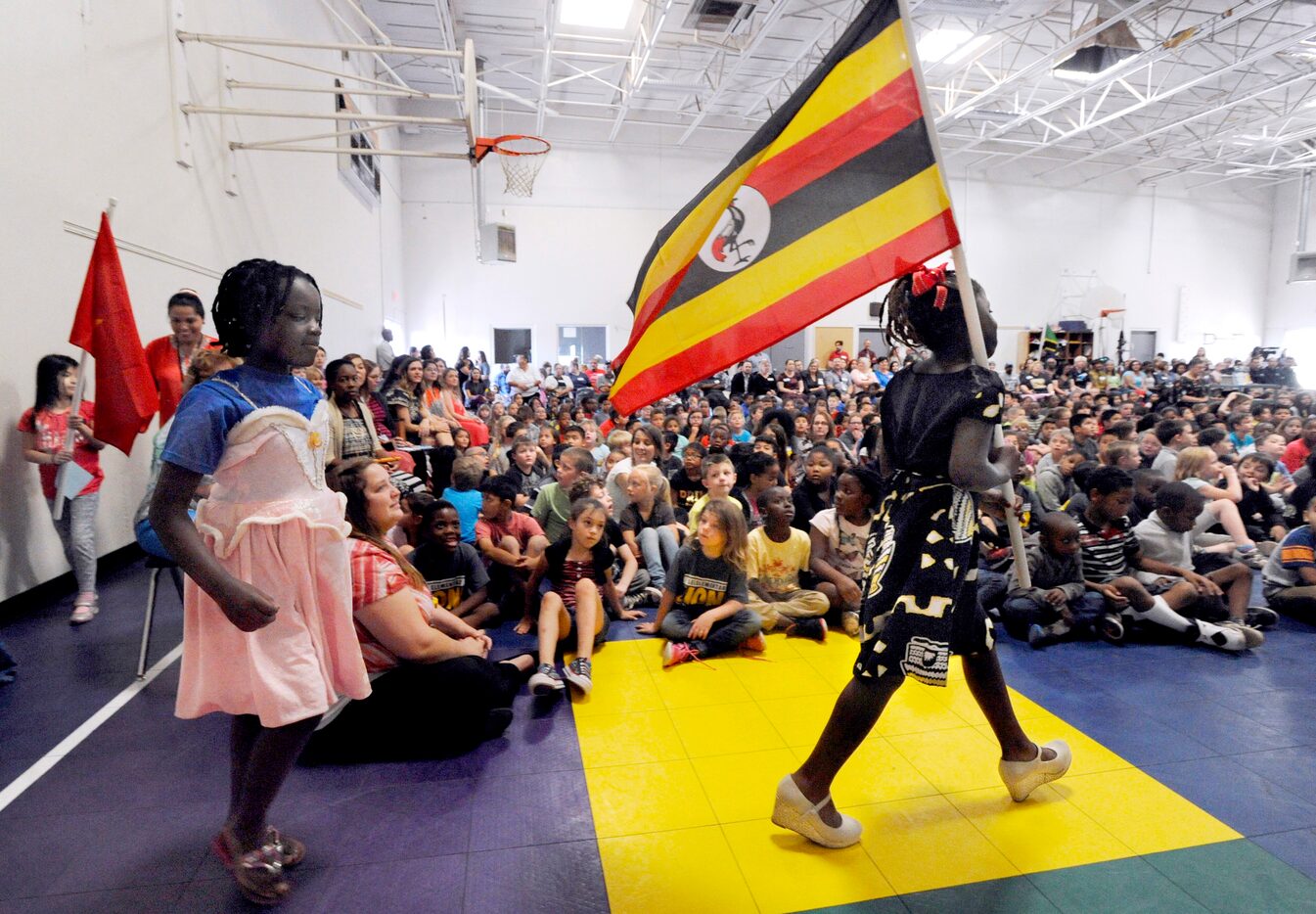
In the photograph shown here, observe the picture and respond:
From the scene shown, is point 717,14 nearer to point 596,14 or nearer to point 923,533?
point 596,14

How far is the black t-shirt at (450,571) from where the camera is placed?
4090mm

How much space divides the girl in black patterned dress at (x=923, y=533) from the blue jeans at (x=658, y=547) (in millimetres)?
2880

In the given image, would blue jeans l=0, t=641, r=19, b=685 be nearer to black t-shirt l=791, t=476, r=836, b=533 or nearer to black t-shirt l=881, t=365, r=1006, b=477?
black t-shirt l=881, t=365, r=1006, b=477

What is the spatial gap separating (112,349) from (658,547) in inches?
133

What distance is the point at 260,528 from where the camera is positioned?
182cm

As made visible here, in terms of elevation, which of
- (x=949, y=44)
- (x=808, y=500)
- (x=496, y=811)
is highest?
(x=949, y=44)

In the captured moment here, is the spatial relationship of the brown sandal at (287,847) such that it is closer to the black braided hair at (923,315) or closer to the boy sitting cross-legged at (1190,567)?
the black braided hair at (923,315)

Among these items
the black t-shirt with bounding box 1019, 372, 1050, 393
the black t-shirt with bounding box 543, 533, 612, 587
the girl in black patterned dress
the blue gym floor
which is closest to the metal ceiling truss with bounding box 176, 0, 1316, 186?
the black t-shirt with bounding box 543, 533, 612, 587

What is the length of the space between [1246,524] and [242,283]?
7580 mm

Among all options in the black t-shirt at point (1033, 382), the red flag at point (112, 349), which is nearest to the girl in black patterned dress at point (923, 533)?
the red flag at point (112, 349)

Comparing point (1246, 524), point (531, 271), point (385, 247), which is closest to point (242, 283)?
point (1246, 524)

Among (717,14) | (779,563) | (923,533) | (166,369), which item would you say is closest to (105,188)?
(166,369)

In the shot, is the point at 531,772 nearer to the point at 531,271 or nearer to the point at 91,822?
the point at 91,822

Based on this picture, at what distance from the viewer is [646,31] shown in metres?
12.0
